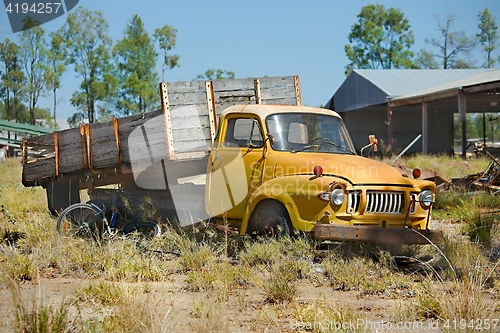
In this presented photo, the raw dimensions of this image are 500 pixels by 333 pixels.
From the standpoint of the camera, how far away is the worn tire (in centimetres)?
753

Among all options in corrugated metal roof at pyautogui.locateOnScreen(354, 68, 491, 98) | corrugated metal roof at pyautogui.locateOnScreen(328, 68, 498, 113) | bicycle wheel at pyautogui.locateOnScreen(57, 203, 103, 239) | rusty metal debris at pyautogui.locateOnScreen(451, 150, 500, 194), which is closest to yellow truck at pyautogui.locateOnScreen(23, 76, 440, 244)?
bicycle wheel at pyautogui.locateOnScreen(57, 203, 103, 239)

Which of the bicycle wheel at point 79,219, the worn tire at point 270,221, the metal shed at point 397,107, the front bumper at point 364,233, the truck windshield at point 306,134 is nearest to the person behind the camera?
the front bumper at point 364,233

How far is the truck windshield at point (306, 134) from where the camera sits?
8.21 m

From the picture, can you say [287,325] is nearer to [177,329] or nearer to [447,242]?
[177,329]

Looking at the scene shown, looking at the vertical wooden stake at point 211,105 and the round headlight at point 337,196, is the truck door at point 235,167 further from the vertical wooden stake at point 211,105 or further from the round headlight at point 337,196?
the round headlight at point 337,196

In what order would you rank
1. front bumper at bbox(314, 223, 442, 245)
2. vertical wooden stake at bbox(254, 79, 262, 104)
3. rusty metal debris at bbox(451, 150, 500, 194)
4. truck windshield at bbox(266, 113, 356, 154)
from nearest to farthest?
front bumper at bbox(314, 223, 442, 245) < truck windshield at bbox(266, 113, 356, 154) < vertical wooden stake at bbox(254, 79, 262, 104) < rusty metal debris at bbox(451, 150, 500, 194)

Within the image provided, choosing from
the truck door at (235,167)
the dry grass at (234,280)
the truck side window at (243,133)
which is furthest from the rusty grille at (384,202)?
the truck side window at (243,133)

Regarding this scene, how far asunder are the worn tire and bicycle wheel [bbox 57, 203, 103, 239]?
9.24ft

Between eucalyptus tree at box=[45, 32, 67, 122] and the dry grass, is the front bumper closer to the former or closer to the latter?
the dry grass

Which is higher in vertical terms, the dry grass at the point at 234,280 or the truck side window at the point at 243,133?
the truck side window at the point at 243,133

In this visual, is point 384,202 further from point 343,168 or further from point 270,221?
point 270,221

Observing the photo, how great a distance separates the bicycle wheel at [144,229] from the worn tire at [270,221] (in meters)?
1.79

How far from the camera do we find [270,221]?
25.3 ft

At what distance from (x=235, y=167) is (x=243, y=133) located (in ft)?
1.64
